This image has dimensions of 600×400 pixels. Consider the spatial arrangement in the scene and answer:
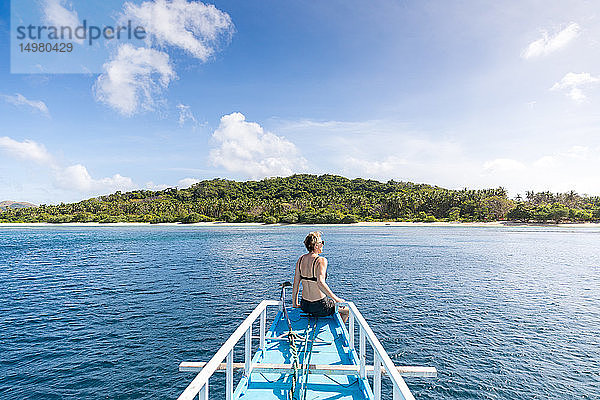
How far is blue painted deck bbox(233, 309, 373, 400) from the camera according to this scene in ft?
17.3

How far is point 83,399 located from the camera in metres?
8.61

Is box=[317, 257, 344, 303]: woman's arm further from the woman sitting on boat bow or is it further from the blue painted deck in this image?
the blue painted deck

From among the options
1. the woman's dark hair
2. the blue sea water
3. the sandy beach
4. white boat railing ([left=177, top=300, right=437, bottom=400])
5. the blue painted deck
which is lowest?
the blue sea water

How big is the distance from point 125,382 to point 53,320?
316 inches

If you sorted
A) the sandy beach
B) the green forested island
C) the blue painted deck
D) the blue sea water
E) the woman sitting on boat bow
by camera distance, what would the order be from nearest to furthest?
the blue painted deck < the woman sitting on boat bow < the blue sea water < the sandy beach < the green forested island

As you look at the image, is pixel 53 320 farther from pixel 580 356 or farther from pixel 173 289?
pixel 580 356

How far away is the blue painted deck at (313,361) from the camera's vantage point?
5.26 metres

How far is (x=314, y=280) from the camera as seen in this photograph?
308 inches

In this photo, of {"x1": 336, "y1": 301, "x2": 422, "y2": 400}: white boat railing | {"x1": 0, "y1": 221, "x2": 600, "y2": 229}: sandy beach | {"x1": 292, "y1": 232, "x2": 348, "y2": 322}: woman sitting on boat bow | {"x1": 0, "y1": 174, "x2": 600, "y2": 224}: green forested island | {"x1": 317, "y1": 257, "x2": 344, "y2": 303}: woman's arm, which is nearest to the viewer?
{"x1": 336, "y1": 301, "x2": 422, "y2": 400}: white boat railing

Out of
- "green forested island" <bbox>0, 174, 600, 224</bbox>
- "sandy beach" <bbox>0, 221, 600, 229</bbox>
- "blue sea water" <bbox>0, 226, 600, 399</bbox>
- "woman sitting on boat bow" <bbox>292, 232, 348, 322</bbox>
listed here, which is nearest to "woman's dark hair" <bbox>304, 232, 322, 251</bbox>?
"woman sitting on boat bow" <bbox>292, 232, 348, 322</bbox>

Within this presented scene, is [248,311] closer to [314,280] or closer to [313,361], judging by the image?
[314,280]

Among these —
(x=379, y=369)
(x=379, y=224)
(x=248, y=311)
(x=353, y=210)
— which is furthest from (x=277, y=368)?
(x=353, y=210)

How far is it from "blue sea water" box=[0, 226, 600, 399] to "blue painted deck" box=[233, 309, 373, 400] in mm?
3123

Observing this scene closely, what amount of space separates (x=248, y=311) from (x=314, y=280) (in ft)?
30.4
